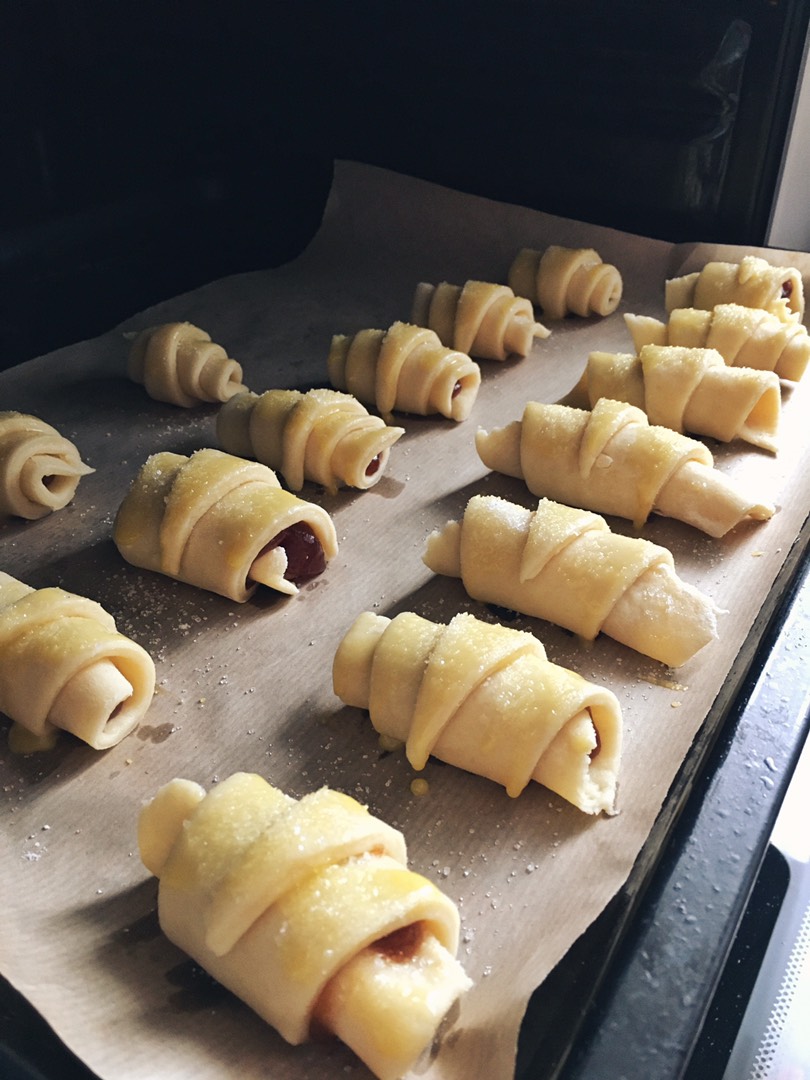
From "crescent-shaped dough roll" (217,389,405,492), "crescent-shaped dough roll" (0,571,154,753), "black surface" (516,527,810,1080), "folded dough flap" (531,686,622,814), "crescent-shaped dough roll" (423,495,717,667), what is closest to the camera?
"black surface" (516,527,810,1080)

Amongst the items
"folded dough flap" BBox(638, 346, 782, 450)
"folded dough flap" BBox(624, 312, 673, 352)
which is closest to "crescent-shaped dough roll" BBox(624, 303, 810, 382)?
"folded dough flap" BBox(624, 312, 673, 352)

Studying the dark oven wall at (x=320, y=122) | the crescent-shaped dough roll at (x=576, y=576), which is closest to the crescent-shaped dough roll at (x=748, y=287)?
the dark oven wall at (x=320, y=122)

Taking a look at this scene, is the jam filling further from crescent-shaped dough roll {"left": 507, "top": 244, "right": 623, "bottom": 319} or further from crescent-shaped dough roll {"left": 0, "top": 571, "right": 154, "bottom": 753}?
crescent-shaped dough roll {"left": 507, "top": 244, "right": 623, "bottom": 319}

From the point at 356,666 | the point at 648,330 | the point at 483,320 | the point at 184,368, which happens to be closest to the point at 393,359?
the point at 483,320

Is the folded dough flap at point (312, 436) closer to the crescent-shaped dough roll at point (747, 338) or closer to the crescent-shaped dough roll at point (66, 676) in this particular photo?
the crescent-shaped dough roll at point (66, 676)

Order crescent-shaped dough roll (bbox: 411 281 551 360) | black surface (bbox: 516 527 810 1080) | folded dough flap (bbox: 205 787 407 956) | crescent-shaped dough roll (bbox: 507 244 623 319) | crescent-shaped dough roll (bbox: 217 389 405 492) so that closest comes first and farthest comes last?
black surface (bbox: 516 527 810 1080) < folded dough flap (bbox: 205 787 407 956) < crescent-shaped dough roll (bbox: 217 389 405 492) < crescent-shaped dough roll (bbox: 411 281 551 360) < crescent-shaped dough roll (bbox: 507 244 623 319)

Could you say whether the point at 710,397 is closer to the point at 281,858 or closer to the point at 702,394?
the point at 702,394
